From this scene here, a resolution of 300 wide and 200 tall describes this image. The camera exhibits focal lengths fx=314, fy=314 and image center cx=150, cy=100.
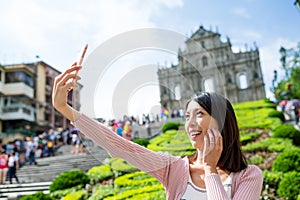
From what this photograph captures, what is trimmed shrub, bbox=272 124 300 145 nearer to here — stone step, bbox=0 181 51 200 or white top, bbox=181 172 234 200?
stone step, bbox=0 181 51 200

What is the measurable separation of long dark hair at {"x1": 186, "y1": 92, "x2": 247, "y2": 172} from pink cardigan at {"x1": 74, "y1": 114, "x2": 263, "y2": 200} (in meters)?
0.07

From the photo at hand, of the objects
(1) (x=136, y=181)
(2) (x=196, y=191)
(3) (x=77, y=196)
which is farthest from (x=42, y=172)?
(2) (x=196, y=191)

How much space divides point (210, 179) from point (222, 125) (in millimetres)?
285

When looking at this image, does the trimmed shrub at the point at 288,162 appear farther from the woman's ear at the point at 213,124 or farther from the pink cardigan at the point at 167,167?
the woman's ear at the point at 213,124

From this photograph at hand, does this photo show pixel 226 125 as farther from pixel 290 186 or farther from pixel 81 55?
pixel 290 186

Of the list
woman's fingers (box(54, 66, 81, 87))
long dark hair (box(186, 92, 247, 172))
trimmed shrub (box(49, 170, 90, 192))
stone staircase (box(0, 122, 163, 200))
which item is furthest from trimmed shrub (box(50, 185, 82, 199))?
woman's fingers (box(54, 66, 81, 87))

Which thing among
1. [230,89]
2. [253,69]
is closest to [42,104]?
[230,89]

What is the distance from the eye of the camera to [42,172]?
12445mm

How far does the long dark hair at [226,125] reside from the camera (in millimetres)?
1514

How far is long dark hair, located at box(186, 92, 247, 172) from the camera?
1514 mm

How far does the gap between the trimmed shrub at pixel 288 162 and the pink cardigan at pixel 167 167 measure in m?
5.57

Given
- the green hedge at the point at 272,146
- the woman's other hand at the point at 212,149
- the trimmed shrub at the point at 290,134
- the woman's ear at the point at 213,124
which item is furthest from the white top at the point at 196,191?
the trimmed shrub at the point at 290,134

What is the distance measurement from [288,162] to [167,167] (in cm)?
572

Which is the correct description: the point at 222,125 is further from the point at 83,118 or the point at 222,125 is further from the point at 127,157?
the point at 83,118
